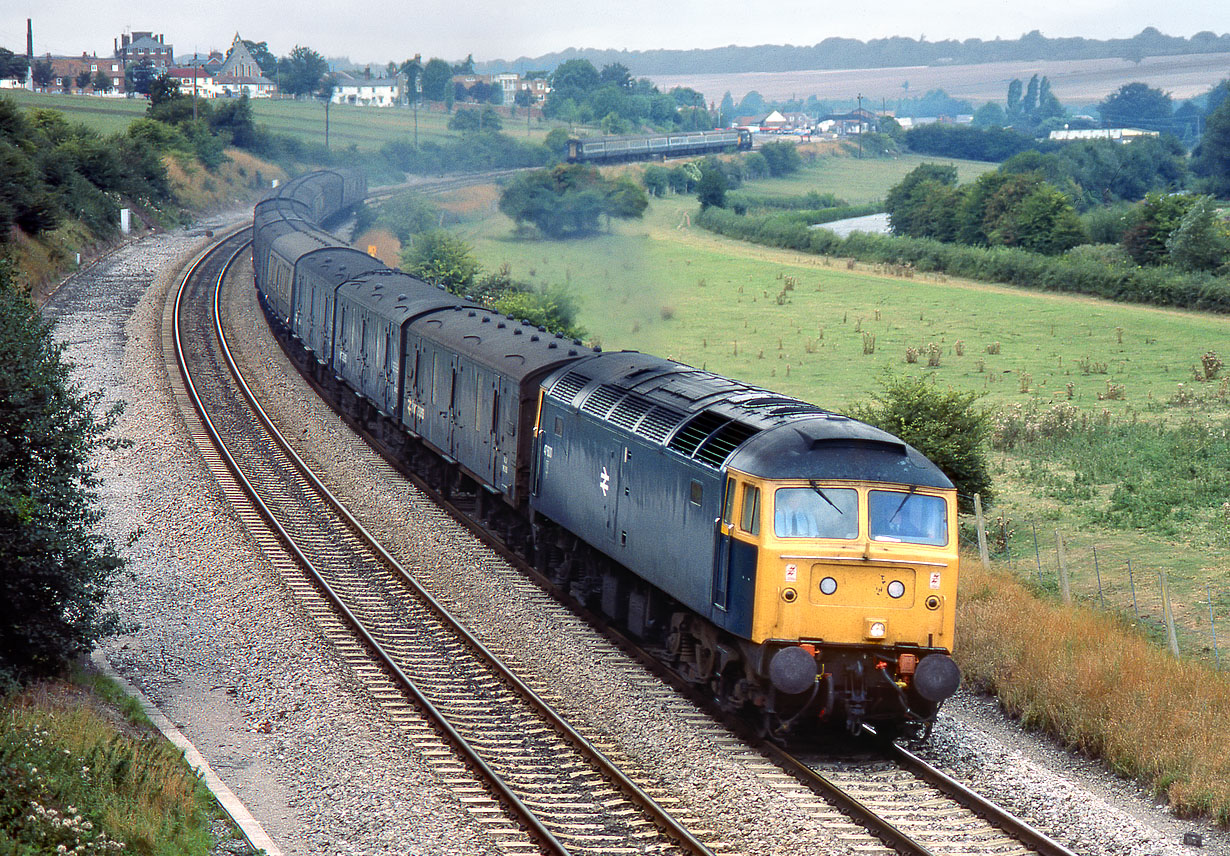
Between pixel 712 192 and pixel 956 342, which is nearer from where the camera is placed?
pixel 956 342

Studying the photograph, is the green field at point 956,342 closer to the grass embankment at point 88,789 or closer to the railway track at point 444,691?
the railway track at point 444,691

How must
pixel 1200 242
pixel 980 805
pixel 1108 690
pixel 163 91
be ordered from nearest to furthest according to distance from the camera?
1. pixel 980 805
2. pixel 1108 690
3. pixel 1200 242
4. pixel 163 91

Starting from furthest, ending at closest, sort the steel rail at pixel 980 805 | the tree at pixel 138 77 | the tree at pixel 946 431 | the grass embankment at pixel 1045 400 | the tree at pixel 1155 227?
the tree at pixel 138 77, the tree at pixel 1155 227, the tree at pixel 946 431, the grass embankment at pixel 1045 400, the steel rail at pixel 980 805

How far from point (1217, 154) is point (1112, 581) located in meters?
118

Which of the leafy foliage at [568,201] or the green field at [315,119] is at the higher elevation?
the green field at [315,119]

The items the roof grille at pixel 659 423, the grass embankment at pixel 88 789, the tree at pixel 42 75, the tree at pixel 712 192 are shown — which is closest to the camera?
the grass embankment at pixel 88 789

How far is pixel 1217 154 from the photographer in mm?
123500

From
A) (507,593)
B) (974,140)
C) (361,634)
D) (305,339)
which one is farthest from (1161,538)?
(974,140)

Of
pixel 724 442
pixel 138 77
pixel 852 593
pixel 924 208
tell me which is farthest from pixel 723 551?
pixel 138 77

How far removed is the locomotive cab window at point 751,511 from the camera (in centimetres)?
1284

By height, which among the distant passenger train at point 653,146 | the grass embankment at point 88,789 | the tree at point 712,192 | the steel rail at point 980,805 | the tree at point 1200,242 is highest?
the distant passenger train at point 653,146

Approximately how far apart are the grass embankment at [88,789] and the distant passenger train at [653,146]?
105173mm

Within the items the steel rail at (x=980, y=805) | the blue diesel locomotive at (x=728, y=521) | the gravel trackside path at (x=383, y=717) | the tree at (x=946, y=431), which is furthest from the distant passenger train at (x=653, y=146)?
the steel rail at (x=980, y=805)

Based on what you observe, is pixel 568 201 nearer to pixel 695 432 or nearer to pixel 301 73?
pixel 695 432
